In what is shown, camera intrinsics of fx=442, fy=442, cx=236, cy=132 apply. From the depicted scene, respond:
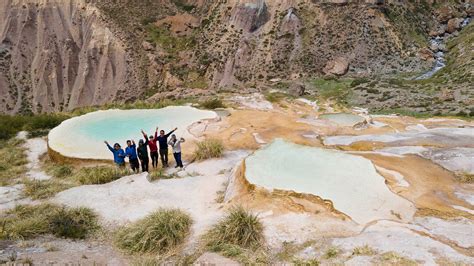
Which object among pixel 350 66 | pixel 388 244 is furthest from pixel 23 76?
pixel 388 244

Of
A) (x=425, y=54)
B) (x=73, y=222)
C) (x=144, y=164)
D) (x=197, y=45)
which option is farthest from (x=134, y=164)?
(x=197, y=45)

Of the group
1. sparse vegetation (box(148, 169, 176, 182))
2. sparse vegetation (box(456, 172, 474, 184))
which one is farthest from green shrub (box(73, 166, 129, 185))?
sparse vegetation (box(456, 172, 474, 184))

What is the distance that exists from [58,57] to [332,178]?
53.7 metres

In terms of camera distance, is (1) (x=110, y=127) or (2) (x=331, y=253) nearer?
(2) (x=331, y=253)

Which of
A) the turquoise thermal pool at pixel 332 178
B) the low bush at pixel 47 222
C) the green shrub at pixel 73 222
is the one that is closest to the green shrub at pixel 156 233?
the green shrub at pixel 73 222

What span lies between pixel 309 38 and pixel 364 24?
20.4 ft

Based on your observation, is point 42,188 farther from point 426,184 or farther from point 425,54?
point 425,54

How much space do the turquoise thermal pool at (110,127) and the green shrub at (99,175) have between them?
1906 millimetres

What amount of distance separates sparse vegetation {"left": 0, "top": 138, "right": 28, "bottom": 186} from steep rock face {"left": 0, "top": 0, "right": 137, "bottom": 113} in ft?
119

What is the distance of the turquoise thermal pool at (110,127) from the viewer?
15.5m

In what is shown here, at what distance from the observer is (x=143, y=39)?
56.6 meters

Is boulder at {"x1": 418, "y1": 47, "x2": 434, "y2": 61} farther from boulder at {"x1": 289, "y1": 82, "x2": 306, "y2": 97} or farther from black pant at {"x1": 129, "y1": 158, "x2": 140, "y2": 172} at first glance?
Result: black pant at {"x1": 129, "y1": 158, "x2": 140, "y2": 172}

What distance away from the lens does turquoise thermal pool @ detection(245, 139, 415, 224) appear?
29.0 ft

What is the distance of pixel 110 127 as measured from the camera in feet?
59.8
